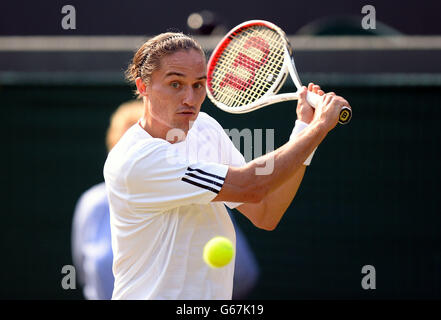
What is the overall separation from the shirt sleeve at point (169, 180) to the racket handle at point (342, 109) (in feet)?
1.39

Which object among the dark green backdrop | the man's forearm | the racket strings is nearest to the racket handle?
the man's forearm

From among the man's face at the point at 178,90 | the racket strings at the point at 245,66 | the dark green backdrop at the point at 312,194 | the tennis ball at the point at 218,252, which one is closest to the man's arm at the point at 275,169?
the tennis ball at the point at 218,252

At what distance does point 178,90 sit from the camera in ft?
8.95

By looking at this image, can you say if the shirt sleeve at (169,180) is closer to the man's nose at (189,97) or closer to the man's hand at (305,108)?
the man's nose at (189,97)

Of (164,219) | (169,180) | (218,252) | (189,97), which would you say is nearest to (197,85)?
(189,97)

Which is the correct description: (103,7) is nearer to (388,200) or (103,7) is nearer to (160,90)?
(388,200)

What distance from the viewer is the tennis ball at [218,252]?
2.59m

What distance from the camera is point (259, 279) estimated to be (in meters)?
5.11

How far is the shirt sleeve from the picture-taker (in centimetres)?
260

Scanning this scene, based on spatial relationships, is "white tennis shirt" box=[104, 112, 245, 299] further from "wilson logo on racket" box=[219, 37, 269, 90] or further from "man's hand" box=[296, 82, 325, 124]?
"wilson logo on racket" box=[219, 37, 269, 90]

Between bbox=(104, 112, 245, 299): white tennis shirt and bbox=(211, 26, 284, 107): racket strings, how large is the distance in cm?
54

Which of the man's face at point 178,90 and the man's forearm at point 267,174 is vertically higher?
the man's face at point 178,90
